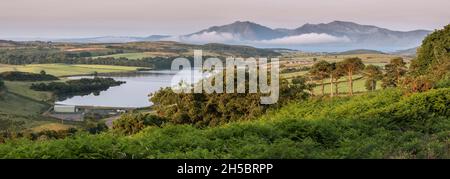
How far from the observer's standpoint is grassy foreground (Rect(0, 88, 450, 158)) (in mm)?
8742

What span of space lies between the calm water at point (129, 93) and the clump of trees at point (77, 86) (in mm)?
1841

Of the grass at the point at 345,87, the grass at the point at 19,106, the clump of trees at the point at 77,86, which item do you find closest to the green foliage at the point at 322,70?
the grass at the point at 345,87

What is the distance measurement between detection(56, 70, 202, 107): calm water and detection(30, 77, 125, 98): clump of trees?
1841 millimetres

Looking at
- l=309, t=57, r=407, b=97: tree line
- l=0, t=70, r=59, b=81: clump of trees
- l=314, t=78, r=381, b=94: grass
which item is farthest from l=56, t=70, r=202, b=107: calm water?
l=309, t=57, r=407, b=97: tree line

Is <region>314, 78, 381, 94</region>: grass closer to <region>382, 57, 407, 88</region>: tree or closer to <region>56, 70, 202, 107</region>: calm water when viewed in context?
<region>382, 57, 407, 88</region>: tree

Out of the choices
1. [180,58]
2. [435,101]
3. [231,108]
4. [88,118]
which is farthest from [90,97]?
[435,101]

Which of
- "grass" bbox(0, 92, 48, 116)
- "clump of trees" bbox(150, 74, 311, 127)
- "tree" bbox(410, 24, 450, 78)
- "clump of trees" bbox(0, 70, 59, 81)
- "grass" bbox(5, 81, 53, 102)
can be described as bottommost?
"grass" bbox(0, 92, 48, 116)

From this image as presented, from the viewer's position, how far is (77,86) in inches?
4909

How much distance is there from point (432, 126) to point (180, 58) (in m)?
178

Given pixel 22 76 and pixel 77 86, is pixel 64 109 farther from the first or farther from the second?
pixel 22 76

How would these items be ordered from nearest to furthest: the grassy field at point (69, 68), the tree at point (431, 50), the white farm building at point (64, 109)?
the tree at point (431, 50) < the white farm building at point (64, 109) < the grassy field at point (69, 68)

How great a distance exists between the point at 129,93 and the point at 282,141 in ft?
371

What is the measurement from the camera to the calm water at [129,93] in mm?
104438

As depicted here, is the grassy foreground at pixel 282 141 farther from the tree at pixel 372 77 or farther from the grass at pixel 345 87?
the grass at pixel 345 87
